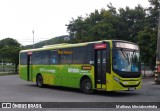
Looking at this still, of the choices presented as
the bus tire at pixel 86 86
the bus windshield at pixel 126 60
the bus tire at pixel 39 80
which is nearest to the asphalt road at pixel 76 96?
the bus tire at pixel 86 86

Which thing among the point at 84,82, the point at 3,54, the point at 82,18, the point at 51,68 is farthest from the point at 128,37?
the point at 3,54

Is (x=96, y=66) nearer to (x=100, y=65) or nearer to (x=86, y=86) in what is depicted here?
(x=100, y=65)

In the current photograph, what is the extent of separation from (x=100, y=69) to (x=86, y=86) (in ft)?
5.30

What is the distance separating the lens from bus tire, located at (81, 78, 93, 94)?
796 inches

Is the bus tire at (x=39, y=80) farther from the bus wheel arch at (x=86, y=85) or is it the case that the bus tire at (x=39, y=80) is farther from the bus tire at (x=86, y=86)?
the bus tire at (x=86, y=86)

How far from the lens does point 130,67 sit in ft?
64.0

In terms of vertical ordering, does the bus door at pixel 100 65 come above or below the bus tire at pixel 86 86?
above

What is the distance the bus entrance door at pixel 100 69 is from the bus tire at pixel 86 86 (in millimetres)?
555

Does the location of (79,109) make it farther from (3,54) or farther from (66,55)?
(3,54)

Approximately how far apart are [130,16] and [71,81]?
2378cm

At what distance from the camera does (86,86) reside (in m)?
20.6

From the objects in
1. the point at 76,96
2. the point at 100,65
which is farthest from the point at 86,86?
the point at 76,96

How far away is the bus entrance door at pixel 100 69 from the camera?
63.3 feet

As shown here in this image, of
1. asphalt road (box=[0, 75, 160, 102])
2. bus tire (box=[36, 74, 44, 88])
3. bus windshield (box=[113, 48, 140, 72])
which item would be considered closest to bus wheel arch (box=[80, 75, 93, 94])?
asphalt road (box=[0, 75, 160, 102])
